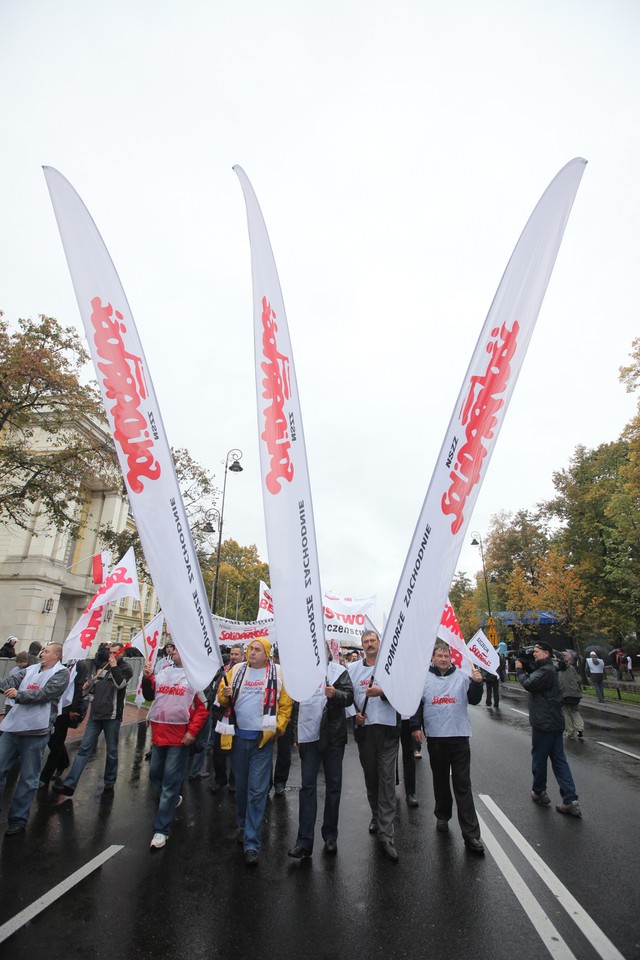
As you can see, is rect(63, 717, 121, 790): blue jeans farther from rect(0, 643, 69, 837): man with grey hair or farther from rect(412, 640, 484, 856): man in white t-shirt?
rect(412, 640, 484, 856): man in white t-shirt

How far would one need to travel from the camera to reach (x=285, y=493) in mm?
3762

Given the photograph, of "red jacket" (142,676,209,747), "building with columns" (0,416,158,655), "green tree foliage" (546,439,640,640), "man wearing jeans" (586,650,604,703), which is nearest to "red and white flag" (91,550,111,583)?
"red jacket" (142,676,209,747)

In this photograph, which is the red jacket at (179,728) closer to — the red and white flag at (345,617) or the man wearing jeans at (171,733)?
the man wearing jeans at (171,733)

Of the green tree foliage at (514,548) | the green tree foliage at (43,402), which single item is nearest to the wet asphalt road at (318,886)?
the green tree foliage at (43,402)

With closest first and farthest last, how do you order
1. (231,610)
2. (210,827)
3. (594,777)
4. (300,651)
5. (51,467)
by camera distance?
(300,651) → (210,827) → (594,777) → (51,467) → (231,610)

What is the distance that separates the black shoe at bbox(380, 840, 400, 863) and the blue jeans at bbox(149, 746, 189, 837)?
2048 millimetres

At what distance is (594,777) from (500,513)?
50.3 meters

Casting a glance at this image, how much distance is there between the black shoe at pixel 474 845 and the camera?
458cm

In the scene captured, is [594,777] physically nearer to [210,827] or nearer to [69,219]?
[210,827]

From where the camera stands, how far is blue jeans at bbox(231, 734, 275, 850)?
4.60 m

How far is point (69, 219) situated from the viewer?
4008mm

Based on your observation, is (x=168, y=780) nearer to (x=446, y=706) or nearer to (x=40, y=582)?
(x=446, y=706)

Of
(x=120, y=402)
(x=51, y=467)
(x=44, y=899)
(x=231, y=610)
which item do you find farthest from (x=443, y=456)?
(x=231, y=610)

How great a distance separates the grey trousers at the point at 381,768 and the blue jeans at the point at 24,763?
358 cm
